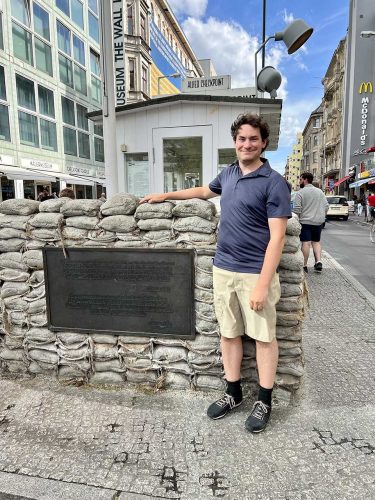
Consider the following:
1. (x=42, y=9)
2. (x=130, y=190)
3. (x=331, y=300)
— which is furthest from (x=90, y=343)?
(x=42, y=9)

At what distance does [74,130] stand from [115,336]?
94.5 ft

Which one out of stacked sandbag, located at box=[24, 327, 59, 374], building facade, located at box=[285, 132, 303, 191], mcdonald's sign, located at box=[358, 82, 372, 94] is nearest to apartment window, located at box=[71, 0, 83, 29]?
mcdonald's sign, located at box=[358, 82, 372, 94]

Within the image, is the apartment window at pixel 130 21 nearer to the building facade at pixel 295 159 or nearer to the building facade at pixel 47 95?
the building facade at pixel 47 95

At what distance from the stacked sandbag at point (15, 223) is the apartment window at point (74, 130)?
26.2 metres

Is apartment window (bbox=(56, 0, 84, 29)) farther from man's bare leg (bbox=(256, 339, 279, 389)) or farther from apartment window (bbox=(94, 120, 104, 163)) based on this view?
man's bare leg (bbox=(256, 339, 279, 389))

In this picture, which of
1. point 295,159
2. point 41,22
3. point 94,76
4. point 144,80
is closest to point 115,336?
point 41,22

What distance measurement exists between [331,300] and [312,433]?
333 centimetres

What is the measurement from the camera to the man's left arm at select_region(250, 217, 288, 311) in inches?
89.7

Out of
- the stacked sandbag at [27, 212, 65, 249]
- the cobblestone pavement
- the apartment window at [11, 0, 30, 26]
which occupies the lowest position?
the cobblestone pavement

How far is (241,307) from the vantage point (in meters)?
2.56

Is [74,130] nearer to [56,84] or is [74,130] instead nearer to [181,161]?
[56,84]

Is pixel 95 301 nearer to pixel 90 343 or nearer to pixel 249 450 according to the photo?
pixel 90 343

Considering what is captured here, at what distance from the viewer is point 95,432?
2.52 m

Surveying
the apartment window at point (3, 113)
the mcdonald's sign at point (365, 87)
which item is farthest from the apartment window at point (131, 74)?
the mcdonald's sign at point (365, 87)
